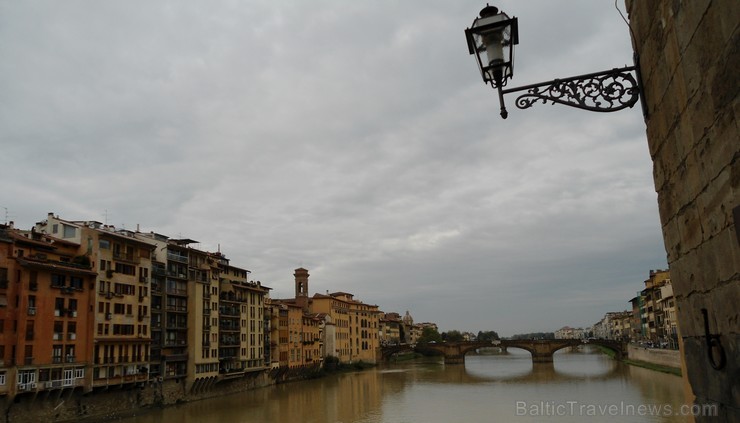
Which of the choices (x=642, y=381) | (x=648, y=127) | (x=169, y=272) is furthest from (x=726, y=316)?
(x=642, y=381)

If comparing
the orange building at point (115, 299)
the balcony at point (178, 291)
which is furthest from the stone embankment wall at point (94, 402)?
the balcony at point (178, 291)

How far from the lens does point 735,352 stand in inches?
142

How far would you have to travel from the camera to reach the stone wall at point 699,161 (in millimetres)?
3408

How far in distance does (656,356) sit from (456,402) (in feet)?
111

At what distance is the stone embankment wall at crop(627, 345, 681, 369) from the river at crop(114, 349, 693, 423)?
1719 millimetres

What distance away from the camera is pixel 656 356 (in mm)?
64688

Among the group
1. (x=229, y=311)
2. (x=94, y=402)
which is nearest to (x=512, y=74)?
(x=94, y=402)

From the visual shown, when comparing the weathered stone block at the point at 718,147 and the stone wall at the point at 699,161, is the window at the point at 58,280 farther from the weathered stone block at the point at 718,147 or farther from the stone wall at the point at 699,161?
the weathered stone block at the point at 718,147

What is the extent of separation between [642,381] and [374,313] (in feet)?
178

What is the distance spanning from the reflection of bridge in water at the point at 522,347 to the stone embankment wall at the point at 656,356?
223 inches

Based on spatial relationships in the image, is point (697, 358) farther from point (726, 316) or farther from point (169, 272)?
point (169, 272)

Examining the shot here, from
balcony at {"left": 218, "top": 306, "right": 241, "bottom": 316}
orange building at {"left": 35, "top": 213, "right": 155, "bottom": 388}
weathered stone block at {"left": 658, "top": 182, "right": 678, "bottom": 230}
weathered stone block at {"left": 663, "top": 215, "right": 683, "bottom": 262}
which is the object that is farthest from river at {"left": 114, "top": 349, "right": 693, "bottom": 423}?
weathered stone block at {"left": 658, "top": 182, "right": 678, "bottom": 230}

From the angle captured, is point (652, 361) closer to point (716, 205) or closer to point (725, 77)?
point (716, 205)

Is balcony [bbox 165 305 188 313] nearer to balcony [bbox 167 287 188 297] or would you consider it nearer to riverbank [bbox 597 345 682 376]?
balcony [bbox 167 287 188 297]
